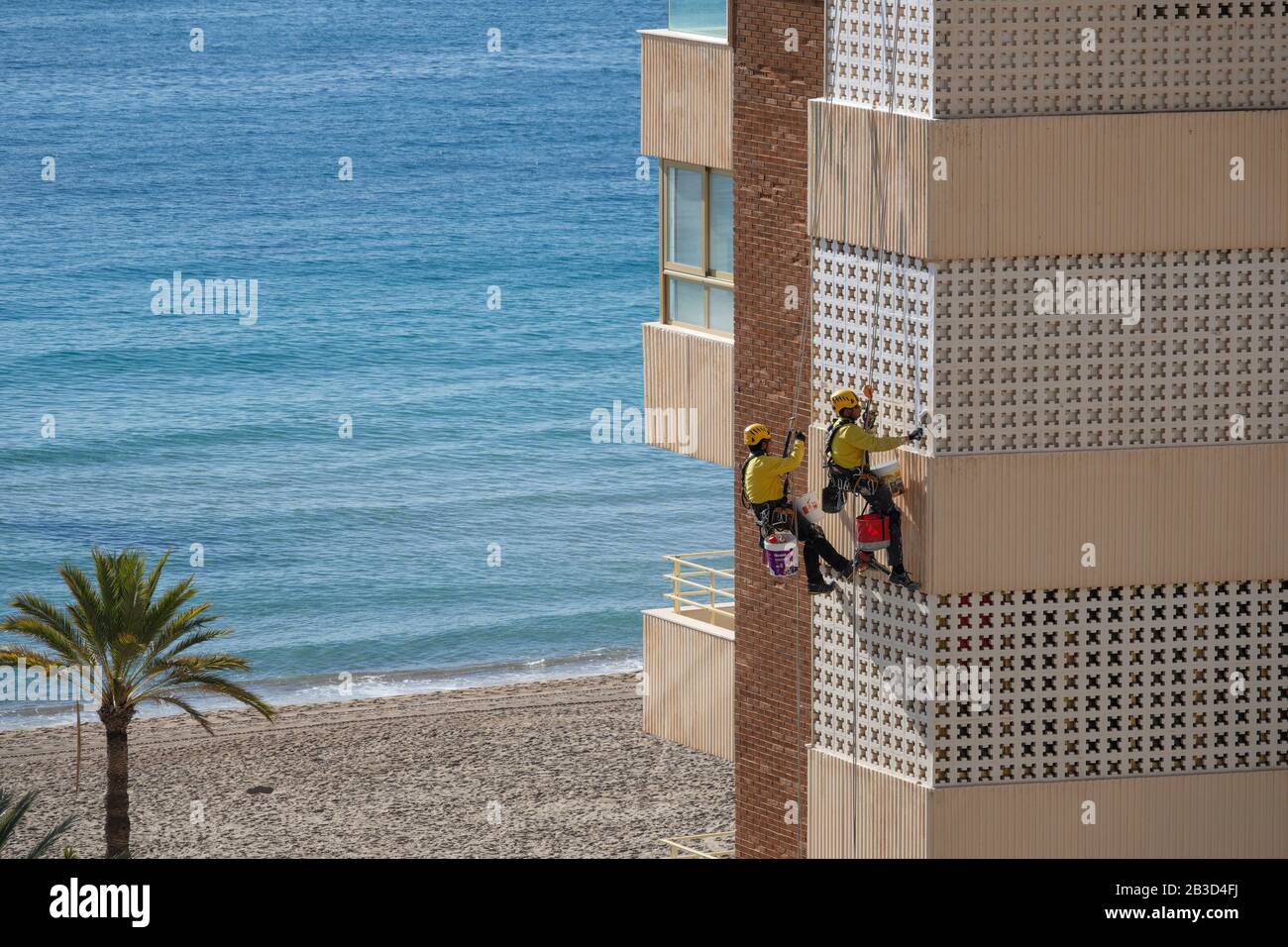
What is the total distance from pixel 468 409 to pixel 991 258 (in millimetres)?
79788

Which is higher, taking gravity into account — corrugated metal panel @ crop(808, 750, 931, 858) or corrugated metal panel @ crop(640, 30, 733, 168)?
corrugated metal panel @ crop(640, 30, 733, 168)

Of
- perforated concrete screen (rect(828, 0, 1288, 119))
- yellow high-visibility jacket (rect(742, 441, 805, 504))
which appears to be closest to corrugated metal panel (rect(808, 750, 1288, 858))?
yellow high-visibility jacket (rect(742, 441, 805, 504))

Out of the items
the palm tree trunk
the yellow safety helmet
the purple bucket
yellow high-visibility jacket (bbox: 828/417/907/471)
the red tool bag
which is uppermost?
the yellow safety helmet

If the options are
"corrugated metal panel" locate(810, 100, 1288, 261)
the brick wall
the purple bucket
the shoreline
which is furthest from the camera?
the shoreline

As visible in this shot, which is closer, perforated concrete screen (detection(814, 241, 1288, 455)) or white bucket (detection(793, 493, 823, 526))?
perforated concrete screen (detection(814, 241, 1288, 455))

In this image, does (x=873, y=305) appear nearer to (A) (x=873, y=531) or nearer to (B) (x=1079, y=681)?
(A) (x=873, y=531)

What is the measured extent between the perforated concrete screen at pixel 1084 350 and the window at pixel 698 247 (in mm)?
4416

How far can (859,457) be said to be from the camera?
947 inches

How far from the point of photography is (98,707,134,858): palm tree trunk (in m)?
38.3

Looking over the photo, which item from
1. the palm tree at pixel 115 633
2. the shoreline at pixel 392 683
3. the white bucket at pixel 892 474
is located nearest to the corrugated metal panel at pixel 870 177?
the white bucket at pixel 892 474

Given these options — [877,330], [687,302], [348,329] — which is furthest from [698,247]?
[348,329]

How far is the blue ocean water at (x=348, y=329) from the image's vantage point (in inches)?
3113

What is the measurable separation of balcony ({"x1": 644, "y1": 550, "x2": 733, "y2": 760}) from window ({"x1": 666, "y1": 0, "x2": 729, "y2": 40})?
6195 millimetres

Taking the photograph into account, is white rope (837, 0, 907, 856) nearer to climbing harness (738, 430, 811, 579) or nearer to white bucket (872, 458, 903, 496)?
white bucket (872, 458, 903, 496)
